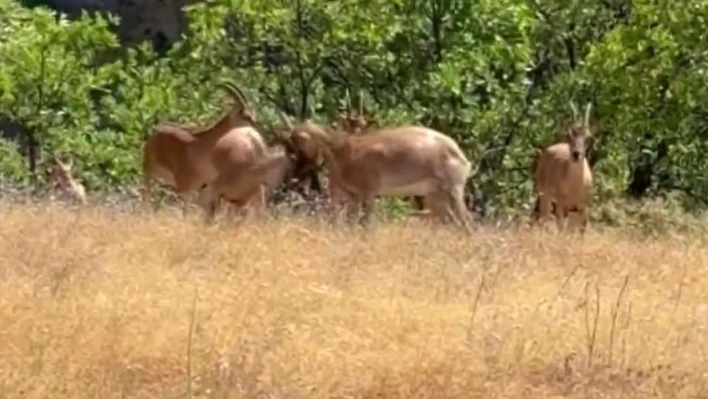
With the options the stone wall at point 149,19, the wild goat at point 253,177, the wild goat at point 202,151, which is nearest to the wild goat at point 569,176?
the wild goat at point 253,177

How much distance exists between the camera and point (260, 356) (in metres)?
7.71

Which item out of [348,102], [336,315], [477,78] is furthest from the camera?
[477,78]

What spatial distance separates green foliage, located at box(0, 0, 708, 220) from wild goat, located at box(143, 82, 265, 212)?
5.84 metres

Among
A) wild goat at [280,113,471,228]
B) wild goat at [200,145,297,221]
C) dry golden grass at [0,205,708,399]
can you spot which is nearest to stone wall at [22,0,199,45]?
wild goat at [200,145,297,221]

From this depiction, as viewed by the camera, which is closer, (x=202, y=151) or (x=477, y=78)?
(x=202, y=151)

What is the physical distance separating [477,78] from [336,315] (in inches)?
728

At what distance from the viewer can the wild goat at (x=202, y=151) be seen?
15.8 metres

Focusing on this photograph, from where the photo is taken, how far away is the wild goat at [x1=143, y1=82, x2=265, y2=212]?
51.8 feet

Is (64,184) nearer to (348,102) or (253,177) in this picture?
(348,102)

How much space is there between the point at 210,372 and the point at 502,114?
1959 centimetres

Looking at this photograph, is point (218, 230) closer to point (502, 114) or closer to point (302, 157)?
point (302, 157)

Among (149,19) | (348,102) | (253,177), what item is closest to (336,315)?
(253,177)

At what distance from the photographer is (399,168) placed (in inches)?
599

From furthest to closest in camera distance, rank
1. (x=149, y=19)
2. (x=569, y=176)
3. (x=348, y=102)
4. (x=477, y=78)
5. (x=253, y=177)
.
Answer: (x=149, y=19) < (x=477, y=78) < (x=348, y=102) < (x=569, y=176) < (x=253, y=177)
